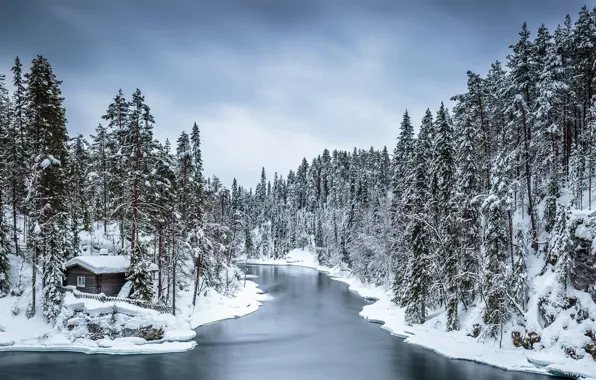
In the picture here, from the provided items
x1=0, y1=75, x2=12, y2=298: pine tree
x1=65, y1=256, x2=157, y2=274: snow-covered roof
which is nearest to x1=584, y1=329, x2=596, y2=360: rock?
x1=65, y1=256, x2=157, y2=274: snow-covered roof

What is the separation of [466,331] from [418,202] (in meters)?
12.5

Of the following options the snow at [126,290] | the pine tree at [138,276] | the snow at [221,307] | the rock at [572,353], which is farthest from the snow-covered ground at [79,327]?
the rock at [572,353]

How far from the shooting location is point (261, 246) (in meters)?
136

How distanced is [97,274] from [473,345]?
33.8 metres

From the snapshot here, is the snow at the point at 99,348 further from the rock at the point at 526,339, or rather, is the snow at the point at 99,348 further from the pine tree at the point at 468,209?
the rock at the point at 526,339

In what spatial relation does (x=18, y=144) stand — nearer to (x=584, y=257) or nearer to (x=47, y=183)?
(x=47, y=183)

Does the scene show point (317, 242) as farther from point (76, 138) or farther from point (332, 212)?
point (76, 138)

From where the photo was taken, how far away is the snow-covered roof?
36062 millimetres

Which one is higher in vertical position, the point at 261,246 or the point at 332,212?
the point at 332,212

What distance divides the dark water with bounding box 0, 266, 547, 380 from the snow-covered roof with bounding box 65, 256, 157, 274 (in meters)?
8.09

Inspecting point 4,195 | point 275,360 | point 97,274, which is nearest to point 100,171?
point 4,195

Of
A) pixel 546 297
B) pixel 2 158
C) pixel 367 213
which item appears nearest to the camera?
pixel 546 297

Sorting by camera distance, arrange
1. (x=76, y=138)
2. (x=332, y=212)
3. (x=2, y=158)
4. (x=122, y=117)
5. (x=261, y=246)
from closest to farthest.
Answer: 1. (x=122, y=117)
2. (x=2, y=158)
3. (x=76, y=138)
4. (x=332, y=212)
5. (x=261, y=246)

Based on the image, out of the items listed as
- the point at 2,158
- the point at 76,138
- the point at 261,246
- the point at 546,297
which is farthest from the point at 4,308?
the point at 261,246
